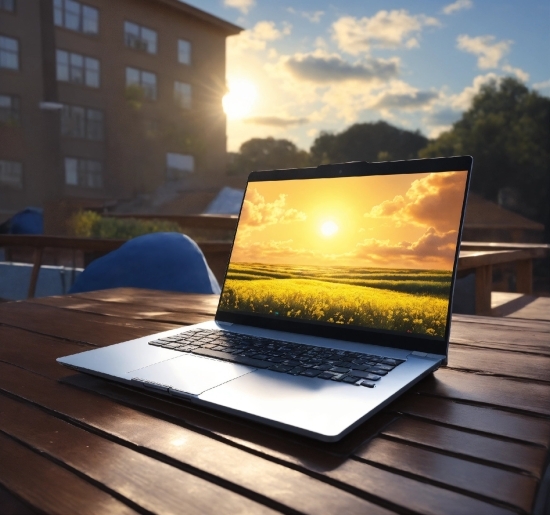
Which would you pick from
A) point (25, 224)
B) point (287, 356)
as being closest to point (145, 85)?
point (25, 224)

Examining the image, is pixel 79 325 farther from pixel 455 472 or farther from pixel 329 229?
pixel 455 472

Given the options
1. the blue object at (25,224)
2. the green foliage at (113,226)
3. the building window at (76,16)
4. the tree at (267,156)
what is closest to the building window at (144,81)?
the building window at (76,16)

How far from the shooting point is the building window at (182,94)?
929 inches

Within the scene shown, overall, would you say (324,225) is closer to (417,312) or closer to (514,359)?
(417,312)

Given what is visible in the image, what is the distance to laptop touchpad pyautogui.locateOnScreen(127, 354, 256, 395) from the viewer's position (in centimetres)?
79

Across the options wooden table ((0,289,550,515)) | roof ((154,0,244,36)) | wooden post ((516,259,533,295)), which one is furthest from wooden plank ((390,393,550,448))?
roof ((154,0,244,36))

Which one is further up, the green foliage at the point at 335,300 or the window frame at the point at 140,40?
the window frame at the point at 140,40

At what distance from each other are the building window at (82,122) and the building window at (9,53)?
2.31 m

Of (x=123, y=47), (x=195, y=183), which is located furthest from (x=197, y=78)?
(x=195, y=183)

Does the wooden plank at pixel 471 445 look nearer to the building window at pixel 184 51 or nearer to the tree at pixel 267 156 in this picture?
the building window at pixel 184 51

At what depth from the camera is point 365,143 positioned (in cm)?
2981

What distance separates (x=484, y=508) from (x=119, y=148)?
76.2 feet

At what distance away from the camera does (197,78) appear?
79.3 feet

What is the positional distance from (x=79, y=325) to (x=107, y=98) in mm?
22045
